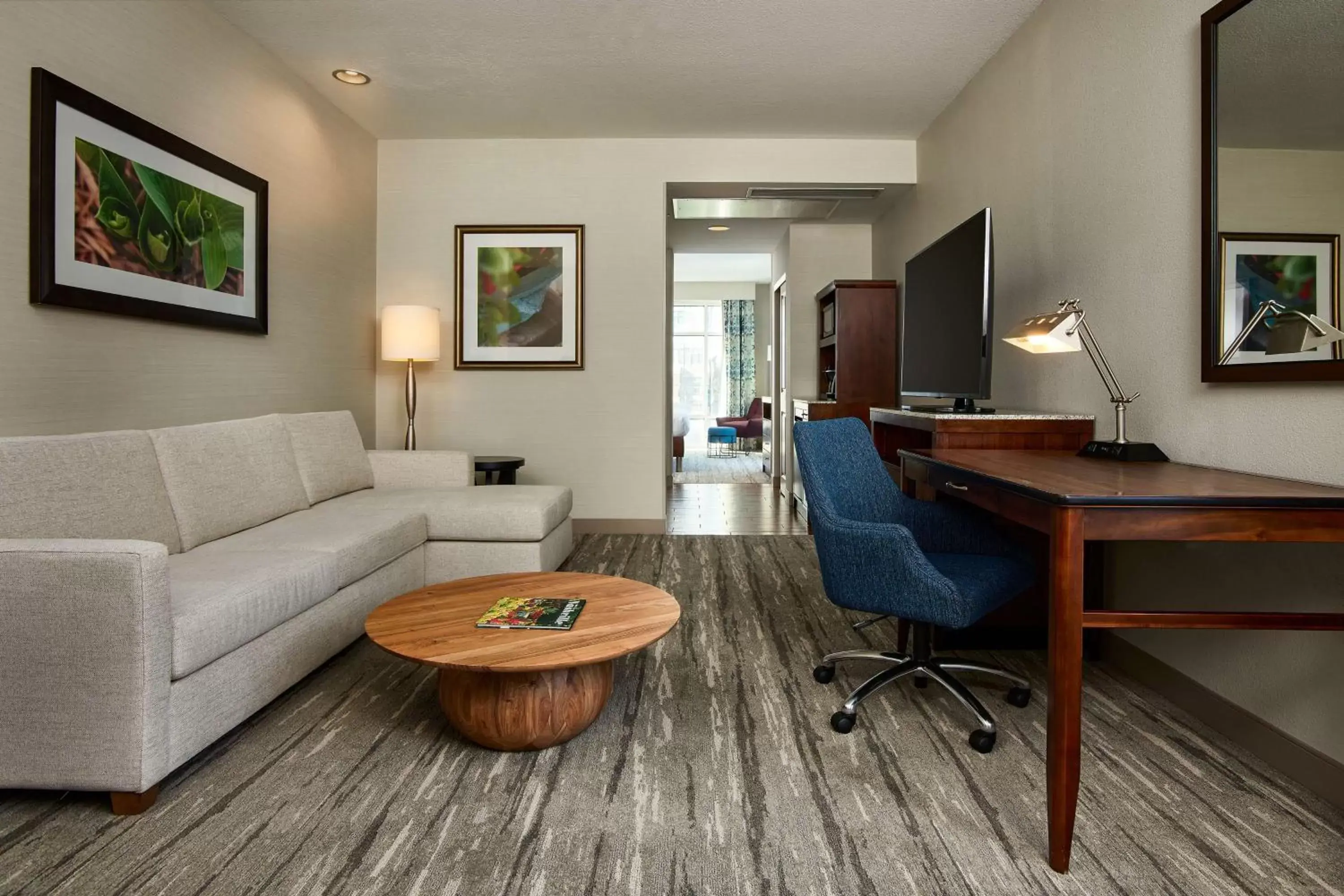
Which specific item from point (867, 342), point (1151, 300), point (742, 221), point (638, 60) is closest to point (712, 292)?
point (742, 221)

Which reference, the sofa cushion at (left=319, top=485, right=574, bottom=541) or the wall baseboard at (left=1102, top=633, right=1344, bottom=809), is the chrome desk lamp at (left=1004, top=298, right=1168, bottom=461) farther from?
the sofa cushion at (left=319, top=485, right=574, bottom=541)

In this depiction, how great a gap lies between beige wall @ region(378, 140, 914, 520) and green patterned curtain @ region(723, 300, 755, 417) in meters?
6.89

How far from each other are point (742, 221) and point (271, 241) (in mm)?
3824

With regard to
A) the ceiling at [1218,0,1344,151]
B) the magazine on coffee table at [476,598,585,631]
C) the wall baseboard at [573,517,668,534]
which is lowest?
the wall baseboard at [573,517,668,534]

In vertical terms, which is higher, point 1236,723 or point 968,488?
point 968,488

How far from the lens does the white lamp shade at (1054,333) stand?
2332 millimetres

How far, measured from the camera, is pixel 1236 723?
207 cm

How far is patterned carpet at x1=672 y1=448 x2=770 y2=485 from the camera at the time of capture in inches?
329

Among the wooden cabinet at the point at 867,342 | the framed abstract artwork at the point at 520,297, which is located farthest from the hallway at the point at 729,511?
the framed abstract artwork at the point at 520,297

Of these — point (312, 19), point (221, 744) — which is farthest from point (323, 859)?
point (312, 19)

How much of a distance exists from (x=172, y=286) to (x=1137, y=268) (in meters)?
3.58

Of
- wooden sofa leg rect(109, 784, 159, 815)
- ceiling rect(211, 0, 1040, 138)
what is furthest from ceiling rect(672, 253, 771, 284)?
wooden sofa leg rect(109, 784, 159, 815)

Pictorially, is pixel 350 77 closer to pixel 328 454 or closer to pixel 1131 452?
pixel 328 454

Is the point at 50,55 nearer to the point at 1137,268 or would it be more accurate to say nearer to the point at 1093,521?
the point at 1093,521
